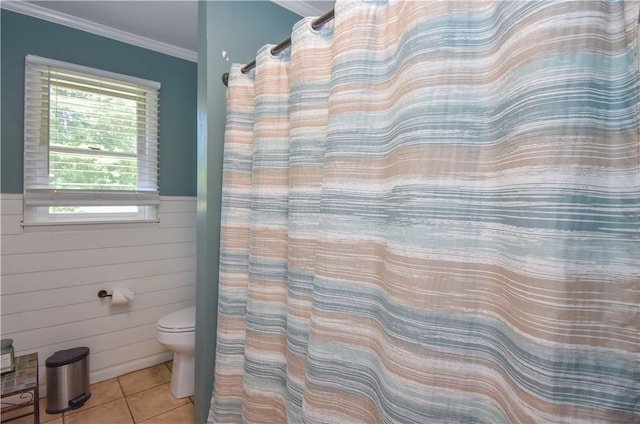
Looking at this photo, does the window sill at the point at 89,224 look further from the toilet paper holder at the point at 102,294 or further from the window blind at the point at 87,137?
the toilet paper holder at the point at 102,294

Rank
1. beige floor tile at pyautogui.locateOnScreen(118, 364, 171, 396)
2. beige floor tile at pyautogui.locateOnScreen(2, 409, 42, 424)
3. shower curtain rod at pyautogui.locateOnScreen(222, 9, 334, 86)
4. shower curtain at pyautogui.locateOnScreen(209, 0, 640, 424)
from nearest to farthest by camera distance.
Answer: shower curtain at pyautogui.locateOnScreen(209, 0, 640, 424) < shower curtain rod at pyautogui.locateOnScreen(222, 9, 334, 86) < beige floor tile at pyautogui.locateOnScreen(2, 409, 42, 424) < beige floor tile at pyautogui.locateOnScreen(118, 364, 171, 396)

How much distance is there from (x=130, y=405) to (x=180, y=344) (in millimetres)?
489

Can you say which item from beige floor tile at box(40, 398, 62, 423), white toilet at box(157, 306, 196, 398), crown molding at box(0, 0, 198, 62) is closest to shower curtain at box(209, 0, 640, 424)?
white toilet at box(157, 306, 196, 398)

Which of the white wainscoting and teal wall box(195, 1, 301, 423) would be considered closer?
teal wall box(195, 1, 301, 423)

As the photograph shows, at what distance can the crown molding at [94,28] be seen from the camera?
67.0 inches

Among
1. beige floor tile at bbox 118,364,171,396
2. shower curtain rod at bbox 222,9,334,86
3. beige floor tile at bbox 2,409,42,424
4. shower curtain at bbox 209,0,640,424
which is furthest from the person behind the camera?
beige floor tile at bbox 118,364,171,396

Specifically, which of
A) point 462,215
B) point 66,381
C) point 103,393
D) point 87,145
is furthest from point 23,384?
point 462,215

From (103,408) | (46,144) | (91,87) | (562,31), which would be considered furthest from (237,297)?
(91,87)

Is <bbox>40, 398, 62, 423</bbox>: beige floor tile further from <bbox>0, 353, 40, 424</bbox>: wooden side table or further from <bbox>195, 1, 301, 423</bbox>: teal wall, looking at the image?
<bbox>195, 1, 301, 423</bbox>: teal wall

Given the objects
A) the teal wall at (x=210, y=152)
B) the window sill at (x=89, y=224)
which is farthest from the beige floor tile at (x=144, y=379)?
the window sill at (x=89, y=224)

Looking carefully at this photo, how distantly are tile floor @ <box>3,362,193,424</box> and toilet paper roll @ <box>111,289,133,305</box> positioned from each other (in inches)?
21.7

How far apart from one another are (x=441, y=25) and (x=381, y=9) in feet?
0.73

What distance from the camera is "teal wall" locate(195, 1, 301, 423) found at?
134 cm

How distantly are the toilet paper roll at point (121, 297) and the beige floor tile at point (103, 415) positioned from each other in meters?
0.61
